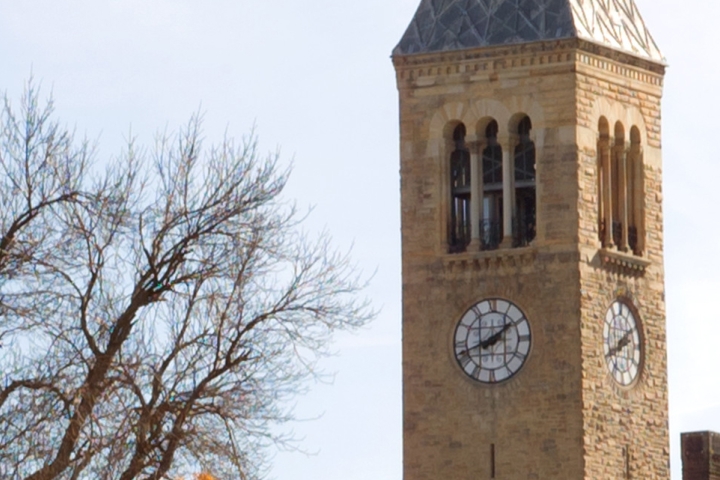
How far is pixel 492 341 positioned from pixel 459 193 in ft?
11.8

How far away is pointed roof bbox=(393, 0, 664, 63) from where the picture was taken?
71.1m

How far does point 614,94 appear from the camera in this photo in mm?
72375

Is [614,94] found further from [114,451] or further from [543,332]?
[114,451]

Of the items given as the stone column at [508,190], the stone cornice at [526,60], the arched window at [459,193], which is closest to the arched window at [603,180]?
the stone cornice at [526,60]

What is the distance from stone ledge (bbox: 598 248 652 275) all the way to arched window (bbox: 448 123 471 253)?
3.22 meters

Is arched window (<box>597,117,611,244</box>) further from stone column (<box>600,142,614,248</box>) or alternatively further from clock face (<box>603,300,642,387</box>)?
clock face (<box>603,300,642,387</box>)

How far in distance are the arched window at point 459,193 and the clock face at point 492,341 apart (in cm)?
175

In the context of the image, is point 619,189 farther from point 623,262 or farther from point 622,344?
point 622,344

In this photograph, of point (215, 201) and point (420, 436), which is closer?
point (215, 201)

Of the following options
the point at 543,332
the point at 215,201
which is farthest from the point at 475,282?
the point at 215,201

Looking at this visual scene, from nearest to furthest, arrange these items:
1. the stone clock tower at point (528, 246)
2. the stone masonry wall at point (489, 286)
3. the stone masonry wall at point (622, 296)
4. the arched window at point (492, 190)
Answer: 1. the stone masonry wall at point (489, 286)
2. the stone clock tower at point (528, 246)
3. the stone masonry wall at point (622, 296)
4. the arched window at point (492, 190)

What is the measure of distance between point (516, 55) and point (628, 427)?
354 inches

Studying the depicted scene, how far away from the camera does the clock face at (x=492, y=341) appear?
7075cm

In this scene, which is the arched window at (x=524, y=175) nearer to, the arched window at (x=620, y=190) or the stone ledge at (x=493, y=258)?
the stone ledge at (x=493, y=258)
